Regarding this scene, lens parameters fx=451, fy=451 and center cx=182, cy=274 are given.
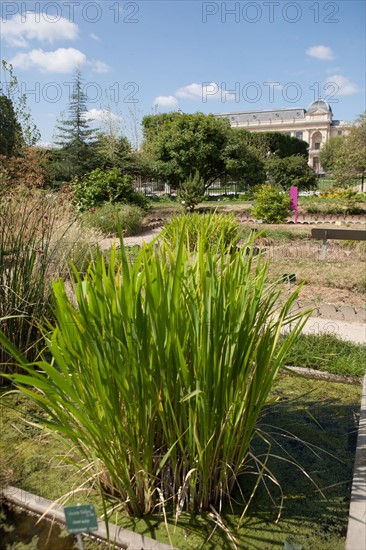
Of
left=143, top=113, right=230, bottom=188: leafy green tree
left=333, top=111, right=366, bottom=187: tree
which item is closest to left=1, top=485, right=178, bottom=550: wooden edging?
left=143, top=113, right=230, bottom=188: leafy green tree

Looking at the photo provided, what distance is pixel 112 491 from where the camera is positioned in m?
1.73

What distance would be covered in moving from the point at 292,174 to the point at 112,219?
67.7 ft

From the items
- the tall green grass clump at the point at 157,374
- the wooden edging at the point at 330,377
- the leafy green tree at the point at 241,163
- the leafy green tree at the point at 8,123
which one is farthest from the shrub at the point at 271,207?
the tall green grass clump at the point at 157,374

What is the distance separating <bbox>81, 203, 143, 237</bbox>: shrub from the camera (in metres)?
11.2

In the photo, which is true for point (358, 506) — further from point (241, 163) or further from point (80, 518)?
point (241, 163)

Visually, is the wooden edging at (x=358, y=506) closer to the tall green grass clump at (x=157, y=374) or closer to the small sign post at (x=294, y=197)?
the tall green grass clump at (x=157, y=374)

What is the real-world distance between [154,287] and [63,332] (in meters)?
0.34

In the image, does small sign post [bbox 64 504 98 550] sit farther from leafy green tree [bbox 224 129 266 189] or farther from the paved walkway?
leafy green tree [bbox 224 129 266 189]

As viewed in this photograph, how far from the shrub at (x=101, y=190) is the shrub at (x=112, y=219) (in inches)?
27.8

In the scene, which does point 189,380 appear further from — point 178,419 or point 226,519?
point 226,519

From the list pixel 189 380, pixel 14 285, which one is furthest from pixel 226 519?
pixel 14 285

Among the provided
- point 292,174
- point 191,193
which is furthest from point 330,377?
point 292,174

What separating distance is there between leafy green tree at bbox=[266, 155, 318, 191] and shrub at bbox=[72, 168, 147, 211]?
52.1 feet

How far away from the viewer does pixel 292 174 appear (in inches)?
1164
